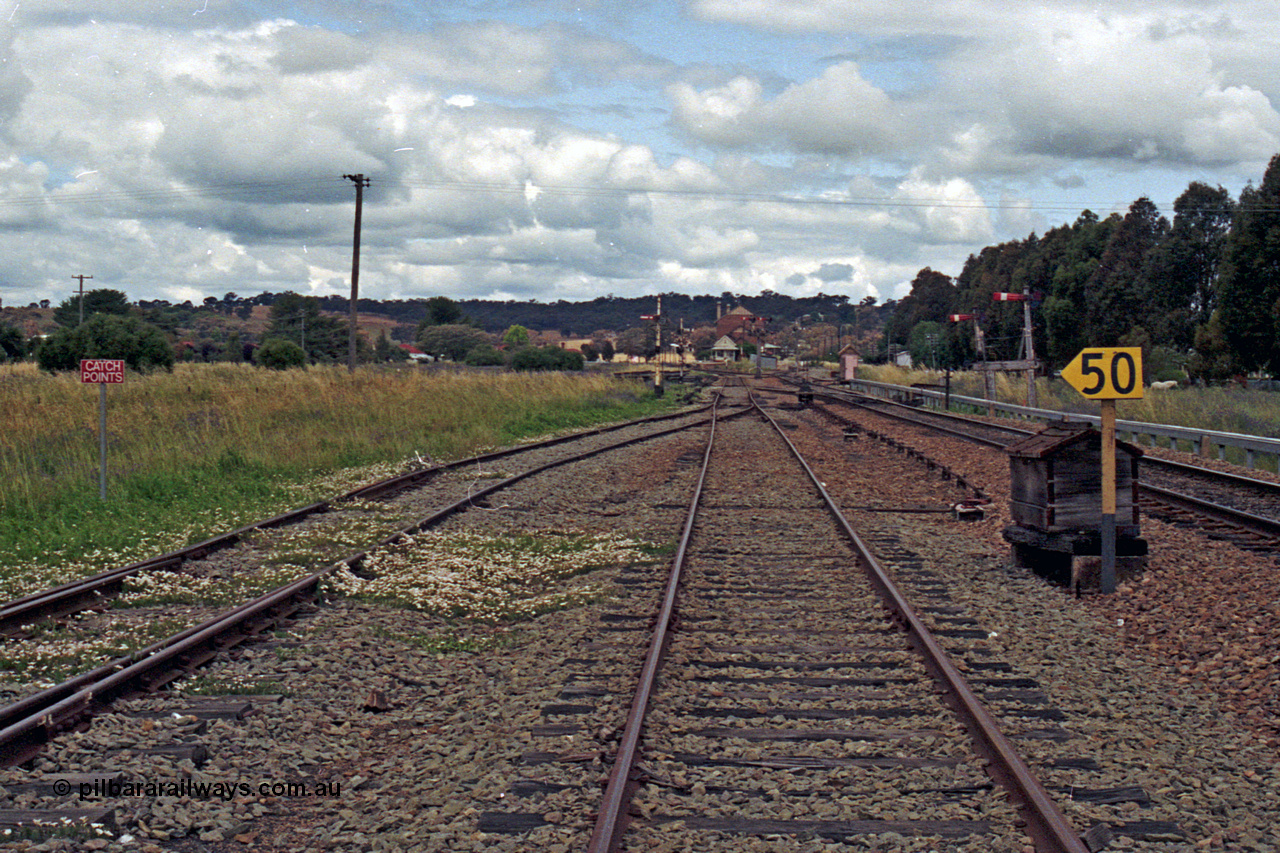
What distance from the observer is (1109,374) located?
340 inches

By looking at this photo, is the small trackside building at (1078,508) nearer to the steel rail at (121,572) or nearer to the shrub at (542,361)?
the steel rail at (121,572)

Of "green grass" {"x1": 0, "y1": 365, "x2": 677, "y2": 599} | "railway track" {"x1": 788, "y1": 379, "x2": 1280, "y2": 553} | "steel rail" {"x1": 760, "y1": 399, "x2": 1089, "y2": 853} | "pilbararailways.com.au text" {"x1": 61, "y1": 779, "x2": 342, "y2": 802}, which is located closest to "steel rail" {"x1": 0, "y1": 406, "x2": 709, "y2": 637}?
"green grass" {"x1": 0, "y1": 365, "x2": 677, "y2": 599}

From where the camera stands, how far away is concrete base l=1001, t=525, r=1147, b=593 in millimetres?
9094

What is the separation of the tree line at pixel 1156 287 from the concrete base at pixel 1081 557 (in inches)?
1016

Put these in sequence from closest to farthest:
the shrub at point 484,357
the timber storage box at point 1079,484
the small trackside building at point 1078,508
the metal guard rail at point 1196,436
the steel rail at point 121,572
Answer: the steel rail at point 121,572 → the small trackside building at point 1078,508 → the timber storage box at point 1079,484 → the metal guard rail at point 1196,436 → the shrub at point 484,357

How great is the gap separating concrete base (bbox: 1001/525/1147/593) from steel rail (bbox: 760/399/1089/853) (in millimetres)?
1882

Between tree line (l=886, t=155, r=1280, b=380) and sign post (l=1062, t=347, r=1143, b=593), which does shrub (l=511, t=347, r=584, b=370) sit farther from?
sign post (l=1062, t=347, r=1143, b=593)

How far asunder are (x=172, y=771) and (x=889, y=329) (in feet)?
371

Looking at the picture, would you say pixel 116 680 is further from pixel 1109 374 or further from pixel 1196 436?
pixel 1196 436

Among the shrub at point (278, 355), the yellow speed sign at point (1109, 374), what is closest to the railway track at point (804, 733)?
the yellow speed sign at point (1109, 374)

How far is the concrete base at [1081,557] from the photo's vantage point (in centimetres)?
909

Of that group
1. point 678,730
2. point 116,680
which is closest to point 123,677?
point 116,680

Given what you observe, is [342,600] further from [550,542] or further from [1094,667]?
[1094,667]

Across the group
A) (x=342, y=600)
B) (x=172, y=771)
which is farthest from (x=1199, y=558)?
(x=172, y=771)
